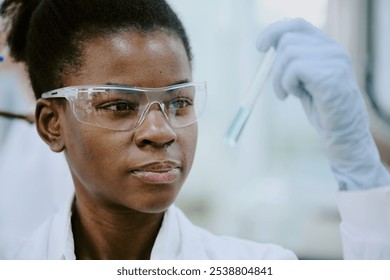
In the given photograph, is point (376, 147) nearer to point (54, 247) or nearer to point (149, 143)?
point (149, 143)

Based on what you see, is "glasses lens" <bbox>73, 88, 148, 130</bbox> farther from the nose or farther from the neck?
the neck

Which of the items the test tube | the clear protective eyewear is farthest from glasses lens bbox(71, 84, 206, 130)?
the test tube

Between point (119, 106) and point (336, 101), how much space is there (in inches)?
16.8

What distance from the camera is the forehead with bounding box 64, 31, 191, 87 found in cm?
97

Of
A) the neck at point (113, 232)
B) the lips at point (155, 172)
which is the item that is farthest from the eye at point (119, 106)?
the neck at point (113, 232)

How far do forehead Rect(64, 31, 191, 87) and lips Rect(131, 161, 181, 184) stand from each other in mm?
153

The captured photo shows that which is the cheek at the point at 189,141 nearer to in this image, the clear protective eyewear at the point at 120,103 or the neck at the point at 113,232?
the clear protective eyewear at the point at 120,103

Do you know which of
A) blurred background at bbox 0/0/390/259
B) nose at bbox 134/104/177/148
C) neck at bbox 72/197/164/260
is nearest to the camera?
nose at bbox 134/104/177/148

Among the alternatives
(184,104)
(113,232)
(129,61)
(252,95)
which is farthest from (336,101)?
(113,232)

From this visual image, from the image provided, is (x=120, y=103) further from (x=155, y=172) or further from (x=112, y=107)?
(x=155, y=172)

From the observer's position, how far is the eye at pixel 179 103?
1.02 m

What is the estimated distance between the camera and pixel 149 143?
98 centimetres

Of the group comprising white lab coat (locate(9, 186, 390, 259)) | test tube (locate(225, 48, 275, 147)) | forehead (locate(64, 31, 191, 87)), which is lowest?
white lab coat (locate(9, 186, 390, 259))

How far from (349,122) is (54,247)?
2.23ft
